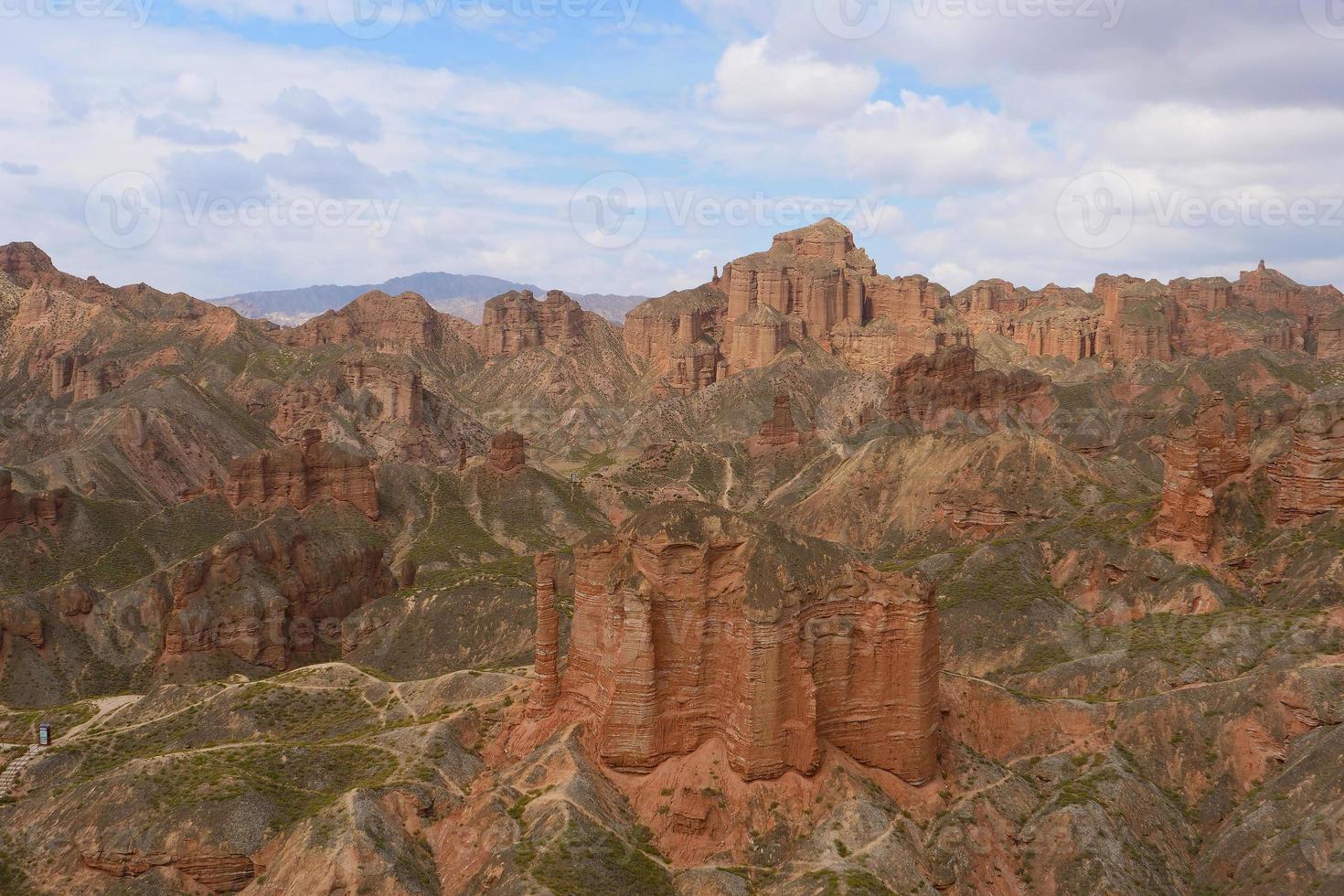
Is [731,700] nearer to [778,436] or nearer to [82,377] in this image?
[778,436]

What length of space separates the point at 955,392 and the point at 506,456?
61443 millimetres

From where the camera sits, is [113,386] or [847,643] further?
[113,386]

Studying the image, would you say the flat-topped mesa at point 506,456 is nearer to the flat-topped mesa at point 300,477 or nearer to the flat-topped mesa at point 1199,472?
the flat-topped mesa at point 300,477

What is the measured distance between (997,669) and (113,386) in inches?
6571

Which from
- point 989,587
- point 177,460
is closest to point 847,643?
point 989,587

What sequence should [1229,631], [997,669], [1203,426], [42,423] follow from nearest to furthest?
[1229,631] < [997,669] < [1203,426] < [42,423]

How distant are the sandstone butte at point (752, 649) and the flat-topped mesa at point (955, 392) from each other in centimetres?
10207

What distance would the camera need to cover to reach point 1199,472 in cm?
7612

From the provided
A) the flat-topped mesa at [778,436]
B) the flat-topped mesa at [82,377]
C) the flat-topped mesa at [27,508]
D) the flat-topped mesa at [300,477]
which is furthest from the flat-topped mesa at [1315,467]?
the flat-topped mesa at [82,377]

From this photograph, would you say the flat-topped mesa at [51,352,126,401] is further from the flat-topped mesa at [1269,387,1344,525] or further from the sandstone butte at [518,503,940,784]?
the flat-topped mesa at [1269,387,1344,525]

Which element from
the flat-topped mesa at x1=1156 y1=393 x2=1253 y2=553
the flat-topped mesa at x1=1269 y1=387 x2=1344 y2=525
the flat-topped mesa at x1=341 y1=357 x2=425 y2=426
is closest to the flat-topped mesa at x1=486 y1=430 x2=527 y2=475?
the flat-topped mesa at x1=341 y1=357 x2=425 y2=426

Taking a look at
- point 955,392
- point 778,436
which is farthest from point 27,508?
point 955,392

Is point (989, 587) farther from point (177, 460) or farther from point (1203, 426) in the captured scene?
point (177, 460)

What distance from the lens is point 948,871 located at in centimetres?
4272
